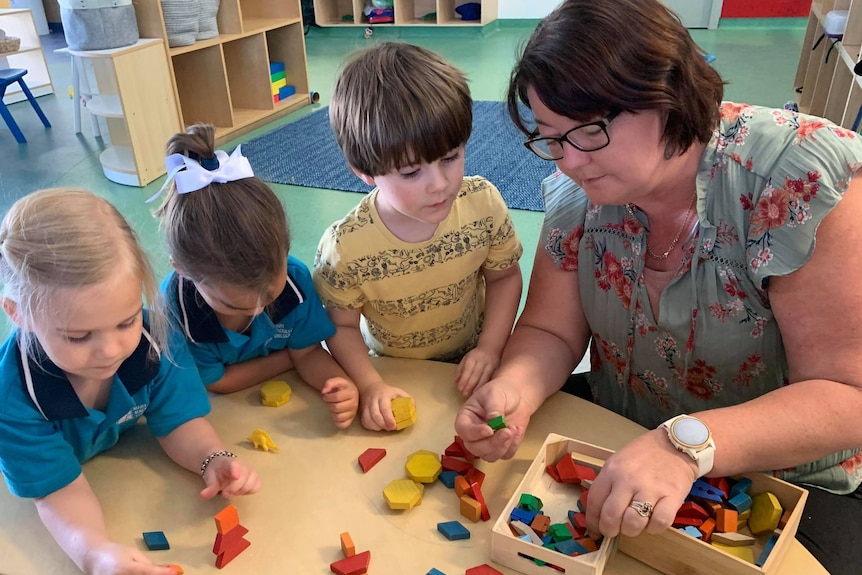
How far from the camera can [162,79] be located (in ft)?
12.1

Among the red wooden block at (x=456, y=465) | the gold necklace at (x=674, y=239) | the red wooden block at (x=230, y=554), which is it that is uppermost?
the gold necklace at (x=674, y=239)

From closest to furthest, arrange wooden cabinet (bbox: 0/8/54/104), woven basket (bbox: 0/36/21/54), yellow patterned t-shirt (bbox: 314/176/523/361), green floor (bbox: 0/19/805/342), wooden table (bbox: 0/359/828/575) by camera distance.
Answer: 1. wooden table (bbox: 0/359/828/575)
2. yellow patterned t-shirt (bbox: 314/176/523/361)
3. green floor (bbox: 0/19/805/342)
4. woven basket (bbox: 0/36/21/54)
5. wooden cabinet (bbox: 0/8/54/104)

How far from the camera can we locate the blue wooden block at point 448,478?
3.22ft

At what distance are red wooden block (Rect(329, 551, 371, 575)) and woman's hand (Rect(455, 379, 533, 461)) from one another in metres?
0.22

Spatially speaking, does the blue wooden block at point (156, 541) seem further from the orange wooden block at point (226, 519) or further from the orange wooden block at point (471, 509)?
the orange wooden block at point (471, 509)

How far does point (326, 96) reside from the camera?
17.3 feet

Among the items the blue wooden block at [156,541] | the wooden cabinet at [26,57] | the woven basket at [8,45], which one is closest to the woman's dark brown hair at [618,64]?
the blue wooden block at [156,541]

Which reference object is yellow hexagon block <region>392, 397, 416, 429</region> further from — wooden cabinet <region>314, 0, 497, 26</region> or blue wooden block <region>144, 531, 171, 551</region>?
wooden cabinet <region>314, 0, 497, 26</region>

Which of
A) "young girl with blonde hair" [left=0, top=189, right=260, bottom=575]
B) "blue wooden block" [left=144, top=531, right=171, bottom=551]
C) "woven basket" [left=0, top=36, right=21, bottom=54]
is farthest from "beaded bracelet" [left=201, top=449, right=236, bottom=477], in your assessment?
"woven basket" [left=0, top=36, right=21, bottom=54]

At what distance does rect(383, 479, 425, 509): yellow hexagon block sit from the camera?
37.0 inches

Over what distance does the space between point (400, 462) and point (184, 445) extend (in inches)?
12.7

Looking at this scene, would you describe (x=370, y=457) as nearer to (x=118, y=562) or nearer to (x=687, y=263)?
(x=118, y=562)

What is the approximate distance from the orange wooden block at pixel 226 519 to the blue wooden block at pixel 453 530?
0.88ft

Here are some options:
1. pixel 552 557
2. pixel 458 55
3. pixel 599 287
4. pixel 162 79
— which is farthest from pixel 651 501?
pixel 458 55
